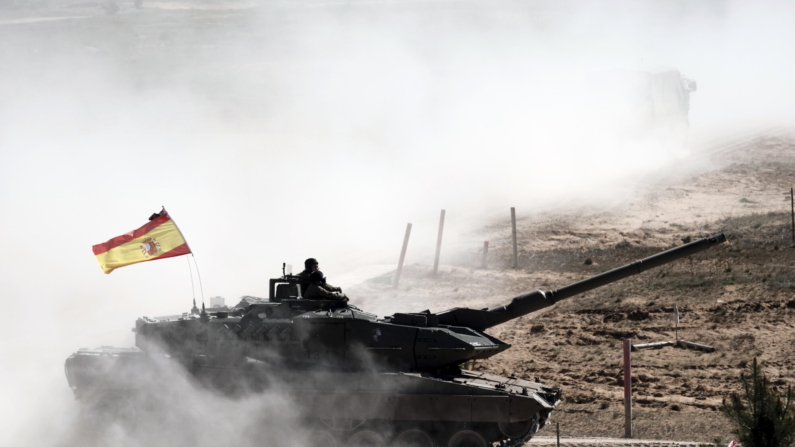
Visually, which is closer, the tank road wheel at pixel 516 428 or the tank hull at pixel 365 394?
the tank hull at pixel 365 394

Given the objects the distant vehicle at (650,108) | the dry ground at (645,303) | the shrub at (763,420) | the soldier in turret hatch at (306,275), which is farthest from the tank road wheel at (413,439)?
the distant vehicle at (650,108)

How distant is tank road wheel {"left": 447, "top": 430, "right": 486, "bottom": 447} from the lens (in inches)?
604

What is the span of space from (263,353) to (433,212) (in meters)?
30.1

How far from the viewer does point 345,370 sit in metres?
15.7

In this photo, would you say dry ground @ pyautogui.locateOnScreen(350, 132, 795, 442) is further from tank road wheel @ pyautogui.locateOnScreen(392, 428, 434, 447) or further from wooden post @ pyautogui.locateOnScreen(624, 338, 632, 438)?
tank road wheel @ pyautogui.locateOnScreen(392, 428, 434, 447)

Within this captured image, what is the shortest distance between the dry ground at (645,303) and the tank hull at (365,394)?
10.6ft

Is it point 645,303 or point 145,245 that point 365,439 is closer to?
point 145,245

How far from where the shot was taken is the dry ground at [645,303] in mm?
20062

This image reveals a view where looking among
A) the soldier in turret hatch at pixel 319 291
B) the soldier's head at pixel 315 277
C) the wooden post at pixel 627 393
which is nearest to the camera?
the soldier in turret hatch at pixel 319 291

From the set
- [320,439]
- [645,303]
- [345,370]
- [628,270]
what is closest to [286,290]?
[345,370]

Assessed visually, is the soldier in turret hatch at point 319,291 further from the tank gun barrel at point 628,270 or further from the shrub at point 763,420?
the shrub at point 763,420

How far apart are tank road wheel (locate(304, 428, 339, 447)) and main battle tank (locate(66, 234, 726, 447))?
0.05 feet

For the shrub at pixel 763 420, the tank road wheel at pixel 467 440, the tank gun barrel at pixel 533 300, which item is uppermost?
the tank gun barrel at pixel 533 300

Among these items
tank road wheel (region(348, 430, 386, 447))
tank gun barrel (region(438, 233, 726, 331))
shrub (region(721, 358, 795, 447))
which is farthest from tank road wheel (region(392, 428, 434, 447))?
shrub (region(721, 358, 795, 447))
